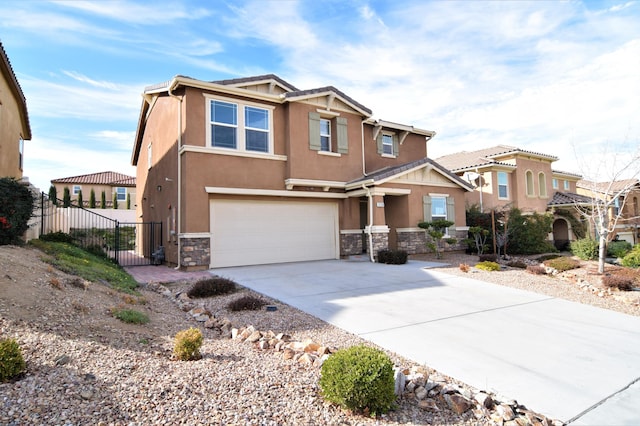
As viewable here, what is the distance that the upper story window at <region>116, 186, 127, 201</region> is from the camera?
37.4m

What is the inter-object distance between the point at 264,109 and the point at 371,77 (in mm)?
4299

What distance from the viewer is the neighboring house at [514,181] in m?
21.9

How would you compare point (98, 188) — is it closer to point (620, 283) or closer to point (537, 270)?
point (537, 270)

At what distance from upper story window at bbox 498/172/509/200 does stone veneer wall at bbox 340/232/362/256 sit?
11.7 meters

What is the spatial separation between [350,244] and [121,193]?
31399 millimetres

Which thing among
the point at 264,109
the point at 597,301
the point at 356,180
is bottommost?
the point at 597,301

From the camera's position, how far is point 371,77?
13.4 m

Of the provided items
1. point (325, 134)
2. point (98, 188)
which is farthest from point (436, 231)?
point (98, 188)

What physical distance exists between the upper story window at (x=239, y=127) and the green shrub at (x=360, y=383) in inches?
434

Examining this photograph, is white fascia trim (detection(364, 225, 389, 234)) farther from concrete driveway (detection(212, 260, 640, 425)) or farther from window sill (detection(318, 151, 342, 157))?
concrete driveway (detection(212, 260, 640, 425))

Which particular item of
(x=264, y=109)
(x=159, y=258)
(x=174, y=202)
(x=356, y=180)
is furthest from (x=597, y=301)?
(x=159, y=258)

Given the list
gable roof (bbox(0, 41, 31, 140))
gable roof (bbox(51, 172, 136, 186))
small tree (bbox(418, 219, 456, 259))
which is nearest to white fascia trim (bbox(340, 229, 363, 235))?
small tree (bbox(418, 219, 456, 259))


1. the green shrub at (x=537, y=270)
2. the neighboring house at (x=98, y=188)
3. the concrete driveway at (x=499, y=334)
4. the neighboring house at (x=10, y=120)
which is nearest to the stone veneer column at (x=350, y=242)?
the concrete driveway at (x=499, y=334)

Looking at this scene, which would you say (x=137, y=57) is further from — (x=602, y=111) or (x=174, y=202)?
(x=602, y=111)
